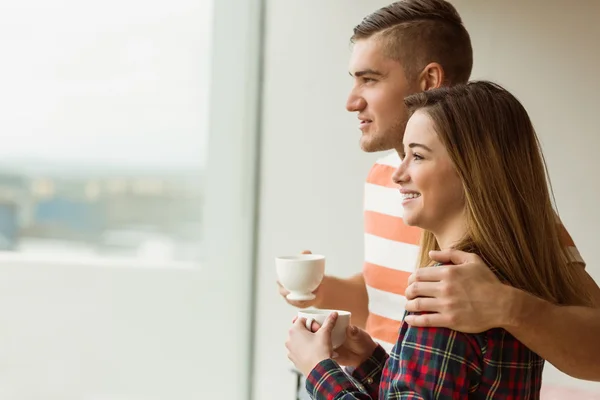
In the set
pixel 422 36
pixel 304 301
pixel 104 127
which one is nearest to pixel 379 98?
pixel 422 36

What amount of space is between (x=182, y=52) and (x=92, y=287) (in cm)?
94

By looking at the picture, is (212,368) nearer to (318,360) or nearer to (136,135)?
(136,135)

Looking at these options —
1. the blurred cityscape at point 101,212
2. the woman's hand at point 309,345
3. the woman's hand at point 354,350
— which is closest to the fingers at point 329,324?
the woman's hand at point 309,345

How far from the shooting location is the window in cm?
259

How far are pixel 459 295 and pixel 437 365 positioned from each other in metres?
0.10

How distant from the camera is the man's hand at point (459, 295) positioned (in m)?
1.02

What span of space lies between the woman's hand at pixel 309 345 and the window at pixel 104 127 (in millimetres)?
1705

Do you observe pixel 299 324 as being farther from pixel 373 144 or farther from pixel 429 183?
pixel 373 144

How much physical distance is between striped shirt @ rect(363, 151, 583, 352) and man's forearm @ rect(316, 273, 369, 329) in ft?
0.17

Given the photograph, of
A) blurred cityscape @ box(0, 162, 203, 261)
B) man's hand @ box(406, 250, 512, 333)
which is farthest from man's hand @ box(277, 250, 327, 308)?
blurred cityscape @ box(0, 162, 203, 261)

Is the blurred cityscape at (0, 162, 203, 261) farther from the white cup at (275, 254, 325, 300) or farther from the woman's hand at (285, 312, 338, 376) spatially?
the woman's hand at (285, 312, 338, 376)

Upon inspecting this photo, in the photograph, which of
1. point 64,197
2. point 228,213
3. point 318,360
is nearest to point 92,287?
point 64,197

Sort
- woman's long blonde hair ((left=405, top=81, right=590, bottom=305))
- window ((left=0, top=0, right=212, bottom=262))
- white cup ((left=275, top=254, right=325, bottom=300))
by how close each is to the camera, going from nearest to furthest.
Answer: woman's long blonde hair ((left=405, top=81, right=590, bottom=305)), white cup ((left=275, top=254, right=325, bottom=300)), window ((left=0, top=0, right=212, bottom=262))

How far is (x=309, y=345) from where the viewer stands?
3.83 feet
